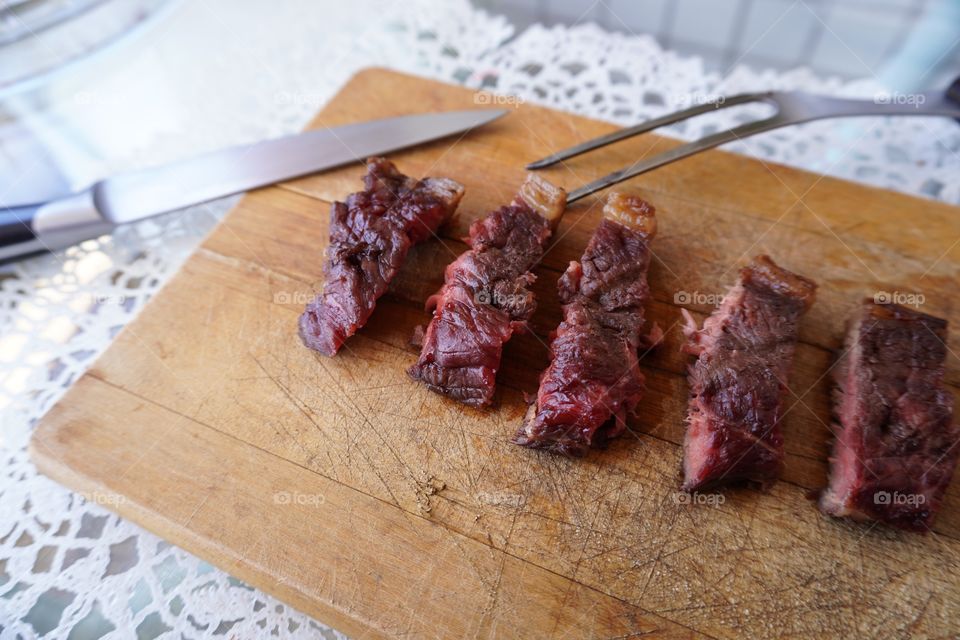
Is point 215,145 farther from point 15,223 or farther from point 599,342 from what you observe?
point 599,342

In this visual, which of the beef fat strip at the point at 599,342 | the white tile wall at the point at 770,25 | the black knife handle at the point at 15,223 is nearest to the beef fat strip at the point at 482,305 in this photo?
the beef fat strip at the point at 599,342

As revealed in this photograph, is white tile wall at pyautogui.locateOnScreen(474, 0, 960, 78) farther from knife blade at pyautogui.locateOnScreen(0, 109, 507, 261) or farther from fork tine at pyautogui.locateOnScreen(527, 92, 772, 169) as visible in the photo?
knife blade at pyautogui.locateOnScreen(0, 109, 507, 261)

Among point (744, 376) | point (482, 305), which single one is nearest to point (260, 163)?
point (482, 305)

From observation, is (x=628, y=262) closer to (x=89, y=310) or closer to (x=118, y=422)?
(x=118, y=422)

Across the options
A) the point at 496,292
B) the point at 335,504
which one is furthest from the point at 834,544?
the point at 335,504

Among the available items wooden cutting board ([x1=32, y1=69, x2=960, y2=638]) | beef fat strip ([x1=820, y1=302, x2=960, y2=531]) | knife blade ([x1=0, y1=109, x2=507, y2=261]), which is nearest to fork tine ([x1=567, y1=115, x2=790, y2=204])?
wooden cutting board ([x1=32, y1=69, x2=960, y2=638])
